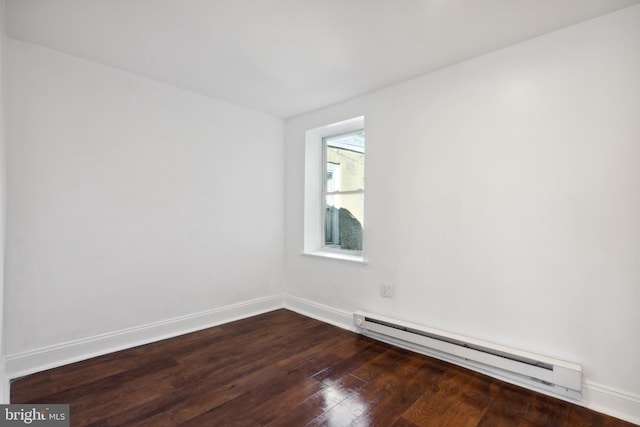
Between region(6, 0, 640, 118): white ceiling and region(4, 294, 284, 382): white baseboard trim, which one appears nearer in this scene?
region(6, 0, 640, 118): white ceiling

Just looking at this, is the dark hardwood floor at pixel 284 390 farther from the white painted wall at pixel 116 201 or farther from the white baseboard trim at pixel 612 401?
the white painted wall at pixel 116 201

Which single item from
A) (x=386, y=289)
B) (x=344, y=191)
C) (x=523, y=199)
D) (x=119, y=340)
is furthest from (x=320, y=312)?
(x=523, y=199)

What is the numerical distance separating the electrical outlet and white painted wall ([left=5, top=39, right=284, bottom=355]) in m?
1.53

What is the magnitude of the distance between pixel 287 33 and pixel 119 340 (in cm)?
276

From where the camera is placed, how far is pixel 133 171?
2.64 meters

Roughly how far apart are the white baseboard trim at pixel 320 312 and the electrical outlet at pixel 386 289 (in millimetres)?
460

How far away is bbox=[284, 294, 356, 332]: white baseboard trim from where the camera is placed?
314 cm

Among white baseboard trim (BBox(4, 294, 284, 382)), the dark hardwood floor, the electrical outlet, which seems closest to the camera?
the dark hardwood floor

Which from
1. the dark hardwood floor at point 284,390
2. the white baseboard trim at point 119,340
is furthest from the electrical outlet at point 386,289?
the white baseboard trim at point 119,340

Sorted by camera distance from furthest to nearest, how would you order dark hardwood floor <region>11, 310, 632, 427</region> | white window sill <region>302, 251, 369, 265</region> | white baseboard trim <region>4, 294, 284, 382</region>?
white window sill <region>302, 251, 369, 265</region>, white baseboard trim <region>4, 294, 284, 382</region>, dark hardwood floor <region>11, 310, 632, 427</region>

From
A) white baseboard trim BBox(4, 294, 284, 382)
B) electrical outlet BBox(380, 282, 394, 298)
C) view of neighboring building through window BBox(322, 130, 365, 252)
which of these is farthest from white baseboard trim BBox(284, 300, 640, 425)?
white baseboard trim BBox(4, 294, 284, 382)

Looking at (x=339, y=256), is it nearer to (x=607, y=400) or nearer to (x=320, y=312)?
(x=320, y=312)

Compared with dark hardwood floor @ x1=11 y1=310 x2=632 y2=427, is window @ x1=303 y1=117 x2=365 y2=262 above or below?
above

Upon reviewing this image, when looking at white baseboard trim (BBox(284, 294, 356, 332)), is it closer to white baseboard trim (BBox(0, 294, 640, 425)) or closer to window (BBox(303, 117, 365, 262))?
white baseboard trim (BBox(0, 294, 640, 425))
